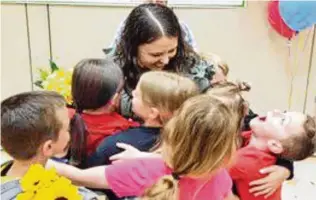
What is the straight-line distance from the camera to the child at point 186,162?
1.14 meters

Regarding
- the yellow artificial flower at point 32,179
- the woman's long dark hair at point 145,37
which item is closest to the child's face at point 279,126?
the woman's long dark hair at point 145,37

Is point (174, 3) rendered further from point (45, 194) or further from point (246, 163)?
point (45, 194)

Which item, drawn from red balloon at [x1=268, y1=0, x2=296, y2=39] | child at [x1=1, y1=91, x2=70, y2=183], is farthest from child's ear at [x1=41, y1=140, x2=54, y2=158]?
red balloon at [x1=268, y1=0, x2=296, y2=39]

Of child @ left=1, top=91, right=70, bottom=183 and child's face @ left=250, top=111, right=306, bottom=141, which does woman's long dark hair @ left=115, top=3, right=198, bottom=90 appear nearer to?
child's face @ left=250, top=111, right=306, bottom=141

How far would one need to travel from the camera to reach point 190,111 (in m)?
1.16

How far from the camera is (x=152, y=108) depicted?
139 centimetres

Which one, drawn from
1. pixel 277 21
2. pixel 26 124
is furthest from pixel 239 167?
pixel 277 21

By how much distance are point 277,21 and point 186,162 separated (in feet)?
7.16

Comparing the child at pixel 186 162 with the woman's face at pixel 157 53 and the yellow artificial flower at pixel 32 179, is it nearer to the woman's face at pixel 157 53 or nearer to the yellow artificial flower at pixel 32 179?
the yellow artificial flower at pixel 32 179

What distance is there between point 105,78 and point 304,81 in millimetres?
2248

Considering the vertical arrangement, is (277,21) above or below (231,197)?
above

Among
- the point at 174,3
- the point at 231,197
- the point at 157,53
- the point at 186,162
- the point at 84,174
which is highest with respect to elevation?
the point at 174,3

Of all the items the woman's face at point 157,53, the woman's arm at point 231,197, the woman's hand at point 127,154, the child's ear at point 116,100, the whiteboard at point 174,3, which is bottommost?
the woman's arm at point 231,197

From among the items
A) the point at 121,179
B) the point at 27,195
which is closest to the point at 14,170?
the point at 27,195
